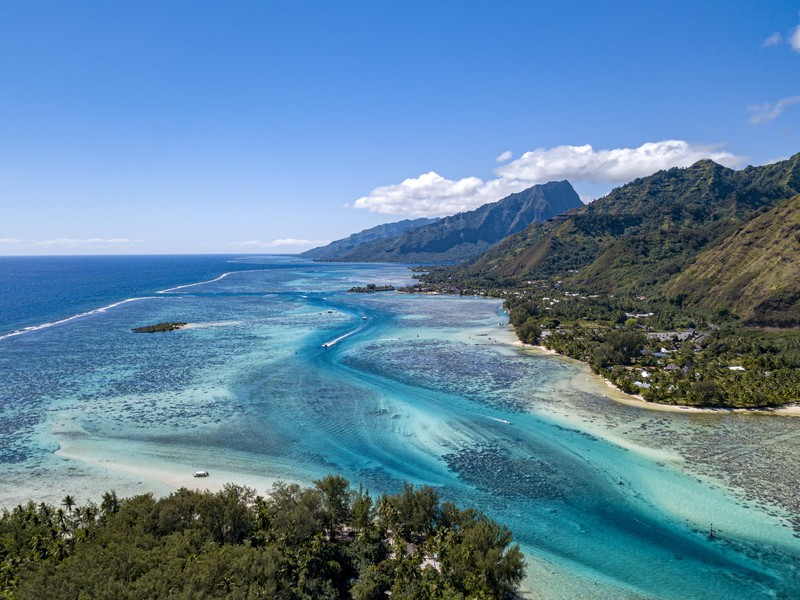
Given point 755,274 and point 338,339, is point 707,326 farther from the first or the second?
point 338,339

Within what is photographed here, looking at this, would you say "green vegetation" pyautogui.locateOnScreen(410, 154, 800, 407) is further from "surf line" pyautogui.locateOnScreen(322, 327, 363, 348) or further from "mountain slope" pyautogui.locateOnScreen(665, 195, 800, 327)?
"surf line" pyautogui.locateOnScreen(322, 327, 363, 348)

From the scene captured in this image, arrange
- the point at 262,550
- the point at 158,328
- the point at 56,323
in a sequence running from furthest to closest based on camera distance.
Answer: the point at 56,323 → the point at 158,328 → the point at 262,550

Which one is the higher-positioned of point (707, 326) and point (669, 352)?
point (707, 326)

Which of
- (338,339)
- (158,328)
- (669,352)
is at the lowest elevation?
(338,339)

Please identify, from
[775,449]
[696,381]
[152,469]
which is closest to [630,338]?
[696,381]

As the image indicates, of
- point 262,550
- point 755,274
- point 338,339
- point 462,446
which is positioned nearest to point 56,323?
point 338,339

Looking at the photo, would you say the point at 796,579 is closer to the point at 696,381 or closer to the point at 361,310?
the point at 696,381

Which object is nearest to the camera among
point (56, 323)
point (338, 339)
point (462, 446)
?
point (462, 446)
